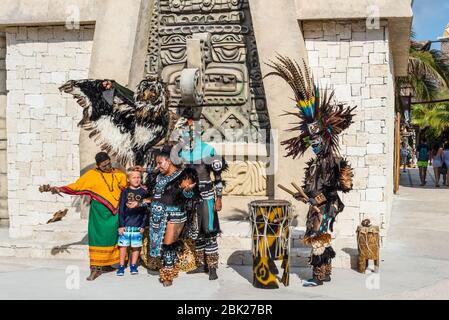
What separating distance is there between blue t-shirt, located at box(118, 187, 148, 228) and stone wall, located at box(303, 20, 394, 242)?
11.0 feet

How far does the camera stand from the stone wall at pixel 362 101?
Answer: 30.3 feet

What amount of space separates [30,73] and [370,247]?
654 centimetres

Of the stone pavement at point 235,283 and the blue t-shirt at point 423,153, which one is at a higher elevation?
the blue t-shirt at point 423,153

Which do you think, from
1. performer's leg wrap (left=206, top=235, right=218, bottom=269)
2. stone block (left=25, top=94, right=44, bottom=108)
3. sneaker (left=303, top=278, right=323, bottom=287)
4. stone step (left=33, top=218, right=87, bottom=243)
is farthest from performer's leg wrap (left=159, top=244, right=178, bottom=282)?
stone block (left=25, top=94, right=44, bottom=108)

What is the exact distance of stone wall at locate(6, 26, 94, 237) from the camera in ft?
34.3

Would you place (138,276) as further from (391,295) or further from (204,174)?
(391,295)

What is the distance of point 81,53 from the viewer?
1037 cm

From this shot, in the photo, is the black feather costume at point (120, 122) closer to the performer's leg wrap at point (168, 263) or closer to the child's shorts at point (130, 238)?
the child's shorts at point (130, 238)

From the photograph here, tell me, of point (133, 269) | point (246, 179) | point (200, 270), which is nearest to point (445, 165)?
point (246, 179)

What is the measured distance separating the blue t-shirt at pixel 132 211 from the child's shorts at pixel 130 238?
6 cm

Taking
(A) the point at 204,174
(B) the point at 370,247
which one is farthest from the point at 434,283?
(A) the point at 204,174

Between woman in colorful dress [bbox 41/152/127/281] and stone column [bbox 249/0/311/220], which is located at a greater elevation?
stone column [bbox 249/0/311/220]

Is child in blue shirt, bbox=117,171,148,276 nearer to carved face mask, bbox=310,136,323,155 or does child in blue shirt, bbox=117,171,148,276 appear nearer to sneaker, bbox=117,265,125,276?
sneaker, bbox=117,265,125,276

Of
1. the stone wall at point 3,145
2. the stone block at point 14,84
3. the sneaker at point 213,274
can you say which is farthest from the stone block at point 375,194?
the stone wall at point 3,145
